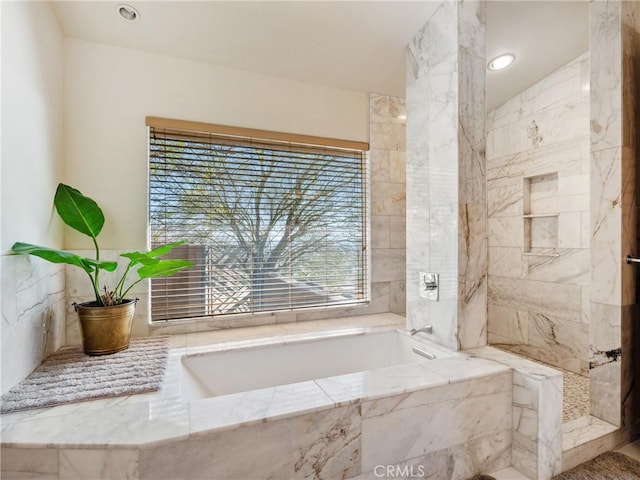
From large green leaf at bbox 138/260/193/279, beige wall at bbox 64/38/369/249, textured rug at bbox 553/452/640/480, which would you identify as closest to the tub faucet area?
textured rug at bbox 553/452/640/480

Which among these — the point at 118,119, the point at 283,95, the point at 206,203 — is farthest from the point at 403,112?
the point at 118,119

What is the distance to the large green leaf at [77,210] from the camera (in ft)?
5.06

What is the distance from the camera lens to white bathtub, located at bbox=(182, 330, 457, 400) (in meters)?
1.70

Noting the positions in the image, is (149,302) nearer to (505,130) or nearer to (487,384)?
(487,384)

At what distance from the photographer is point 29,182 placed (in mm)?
1426

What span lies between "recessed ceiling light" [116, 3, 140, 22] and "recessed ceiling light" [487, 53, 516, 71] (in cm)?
233

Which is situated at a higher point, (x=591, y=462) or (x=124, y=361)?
(x=124, y=361)

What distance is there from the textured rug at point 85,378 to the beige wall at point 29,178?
69mm

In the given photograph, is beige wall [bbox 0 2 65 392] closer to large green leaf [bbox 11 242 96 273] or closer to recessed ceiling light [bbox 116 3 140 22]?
large green leaf [bbox 11 242 96 273]

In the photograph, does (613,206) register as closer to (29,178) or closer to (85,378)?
(85,378)

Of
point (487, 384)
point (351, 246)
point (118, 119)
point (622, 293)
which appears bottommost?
point (487, 384)

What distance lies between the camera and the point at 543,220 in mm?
2703

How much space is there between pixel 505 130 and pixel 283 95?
6.91ft

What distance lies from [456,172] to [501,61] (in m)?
1.30
